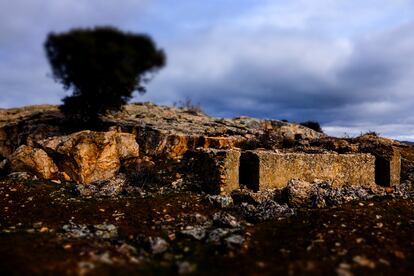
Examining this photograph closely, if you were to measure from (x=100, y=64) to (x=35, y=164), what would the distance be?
18.2 ft

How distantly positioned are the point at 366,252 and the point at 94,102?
16.2 m

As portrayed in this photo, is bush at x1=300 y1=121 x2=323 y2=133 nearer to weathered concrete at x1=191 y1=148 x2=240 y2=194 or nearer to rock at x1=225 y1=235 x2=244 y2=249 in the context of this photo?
weathered concrete at x1=191 y1=148 x2=240 y2=194

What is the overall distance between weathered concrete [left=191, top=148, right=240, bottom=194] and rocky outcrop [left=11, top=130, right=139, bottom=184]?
16.3ft

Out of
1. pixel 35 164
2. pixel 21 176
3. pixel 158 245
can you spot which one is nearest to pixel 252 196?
pixel 158 245

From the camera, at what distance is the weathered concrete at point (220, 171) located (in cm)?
1552

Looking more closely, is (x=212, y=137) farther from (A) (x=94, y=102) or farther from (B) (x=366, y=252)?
(B) (x=366, y=252)

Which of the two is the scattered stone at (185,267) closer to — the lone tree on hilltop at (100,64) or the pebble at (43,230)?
the pebble at (43,230)

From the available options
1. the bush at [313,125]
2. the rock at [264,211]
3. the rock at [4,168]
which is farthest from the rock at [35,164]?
the bush at [313,125]

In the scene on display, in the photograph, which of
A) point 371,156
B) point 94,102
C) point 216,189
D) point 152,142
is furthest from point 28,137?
point 371,156

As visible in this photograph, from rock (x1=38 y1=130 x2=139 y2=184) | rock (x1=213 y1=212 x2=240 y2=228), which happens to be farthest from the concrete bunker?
rock (x1=38 y1=130 x2=139 y2=184)

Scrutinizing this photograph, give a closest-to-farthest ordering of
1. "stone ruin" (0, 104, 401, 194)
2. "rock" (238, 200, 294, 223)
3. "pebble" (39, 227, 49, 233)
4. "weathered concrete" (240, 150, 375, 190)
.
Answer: "pebble" (39, 227, 49, 233) → "rock" (238, 200, 294, 223) → "weathered concrete" (240, 150, 375, 190) → "stone ruin" (0, 104, 401, 194)

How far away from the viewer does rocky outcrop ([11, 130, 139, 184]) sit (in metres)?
17.7

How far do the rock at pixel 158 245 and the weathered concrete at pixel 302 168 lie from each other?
6685 millimetres

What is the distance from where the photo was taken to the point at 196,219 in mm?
12562
